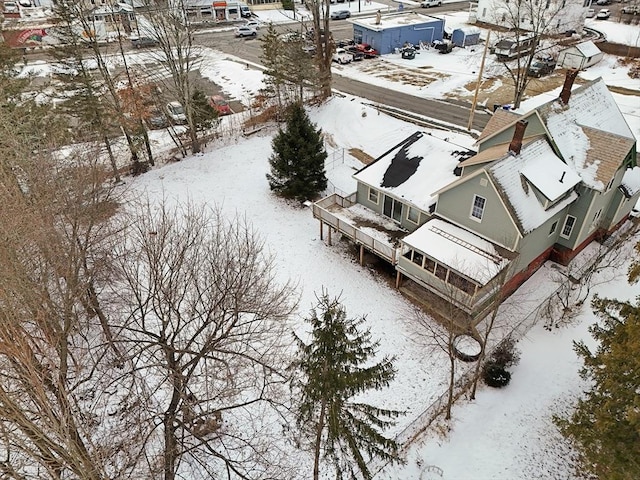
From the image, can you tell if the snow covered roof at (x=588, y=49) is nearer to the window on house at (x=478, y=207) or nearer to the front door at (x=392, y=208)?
the front door at (x=392, y=208)

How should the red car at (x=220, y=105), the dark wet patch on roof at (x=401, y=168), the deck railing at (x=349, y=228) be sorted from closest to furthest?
the deck railing at (x=349, y=228)
the dark wet patch on roof at (x=401, y=168)
the red car at (x=220, y=105)

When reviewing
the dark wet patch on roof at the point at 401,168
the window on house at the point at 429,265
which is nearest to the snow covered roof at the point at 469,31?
the dark wet patch on roof at the point at 401,168

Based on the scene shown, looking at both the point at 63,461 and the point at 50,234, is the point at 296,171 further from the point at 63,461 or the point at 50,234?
the point at 63,461

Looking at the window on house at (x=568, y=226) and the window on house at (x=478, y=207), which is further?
the window on house at (x=568, y=226)

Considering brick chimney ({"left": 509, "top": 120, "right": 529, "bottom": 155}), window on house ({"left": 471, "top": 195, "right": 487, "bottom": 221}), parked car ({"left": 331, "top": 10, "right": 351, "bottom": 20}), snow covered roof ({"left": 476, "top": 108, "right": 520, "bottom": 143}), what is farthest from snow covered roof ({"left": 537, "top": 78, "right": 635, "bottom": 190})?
parked car ({"left": 331, "top": 10, "right": 351, "bottom": 20})

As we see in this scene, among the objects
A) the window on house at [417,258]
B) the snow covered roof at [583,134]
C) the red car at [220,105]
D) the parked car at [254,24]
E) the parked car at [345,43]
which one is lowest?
the red car at [220,105]

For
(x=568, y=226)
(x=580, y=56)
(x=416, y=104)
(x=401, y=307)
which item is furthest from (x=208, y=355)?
(x=580, y=56)

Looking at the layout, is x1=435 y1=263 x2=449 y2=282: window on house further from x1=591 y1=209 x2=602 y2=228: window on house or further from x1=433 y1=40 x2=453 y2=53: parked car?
x1=433 y1=40 x2=453 y2=53: parked car
